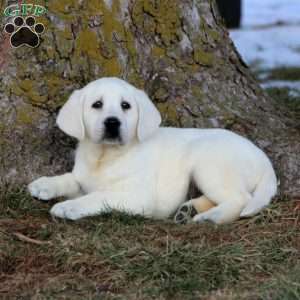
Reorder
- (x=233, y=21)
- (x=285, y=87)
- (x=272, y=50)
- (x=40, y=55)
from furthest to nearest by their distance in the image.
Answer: (x=233, y=21), (x=272, y=50), (x=285, y=87), (x=40, y=55)

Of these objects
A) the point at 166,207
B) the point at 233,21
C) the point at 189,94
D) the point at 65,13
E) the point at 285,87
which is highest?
the point at 65,13

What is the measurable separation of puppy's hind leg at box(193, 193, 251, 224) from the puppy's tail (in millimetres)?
39

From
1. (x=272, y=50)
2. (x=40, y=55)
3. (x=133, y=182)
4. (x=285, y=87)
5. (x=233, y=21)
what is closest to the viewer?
(x=133, y=182)

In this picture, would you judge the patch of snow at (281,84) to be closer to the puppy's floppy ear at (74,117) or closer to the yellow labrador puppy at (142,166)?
the yellow labrador puppy at (142,166)

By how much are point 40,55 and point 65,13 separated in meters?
0.34

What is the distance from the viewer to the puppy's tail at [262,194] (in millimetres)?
6023

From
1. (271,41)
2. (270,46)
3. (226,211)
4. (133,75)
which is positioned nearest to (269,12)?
(271,41)

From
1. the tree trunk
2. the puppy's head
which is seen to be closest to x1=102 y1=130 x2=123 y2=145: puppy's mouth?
the puppy's head

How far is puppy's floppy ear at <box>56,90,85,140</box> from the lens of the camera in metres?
6.00

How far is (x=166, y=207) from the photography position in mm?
6188

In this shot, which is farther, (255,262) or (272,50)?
(272,50)

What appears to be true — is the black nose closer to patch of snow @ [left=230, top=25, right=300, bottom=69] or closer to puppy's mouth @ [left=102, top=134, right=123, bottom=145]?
puppy's mouth @ [left=102, top=134, right=123, bottom=145]

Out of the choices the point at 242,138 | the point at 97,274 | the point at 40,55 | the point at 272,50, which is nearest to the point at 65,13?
the point at 40,55

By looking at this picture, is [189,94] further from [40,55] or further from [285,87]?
[285,87]
